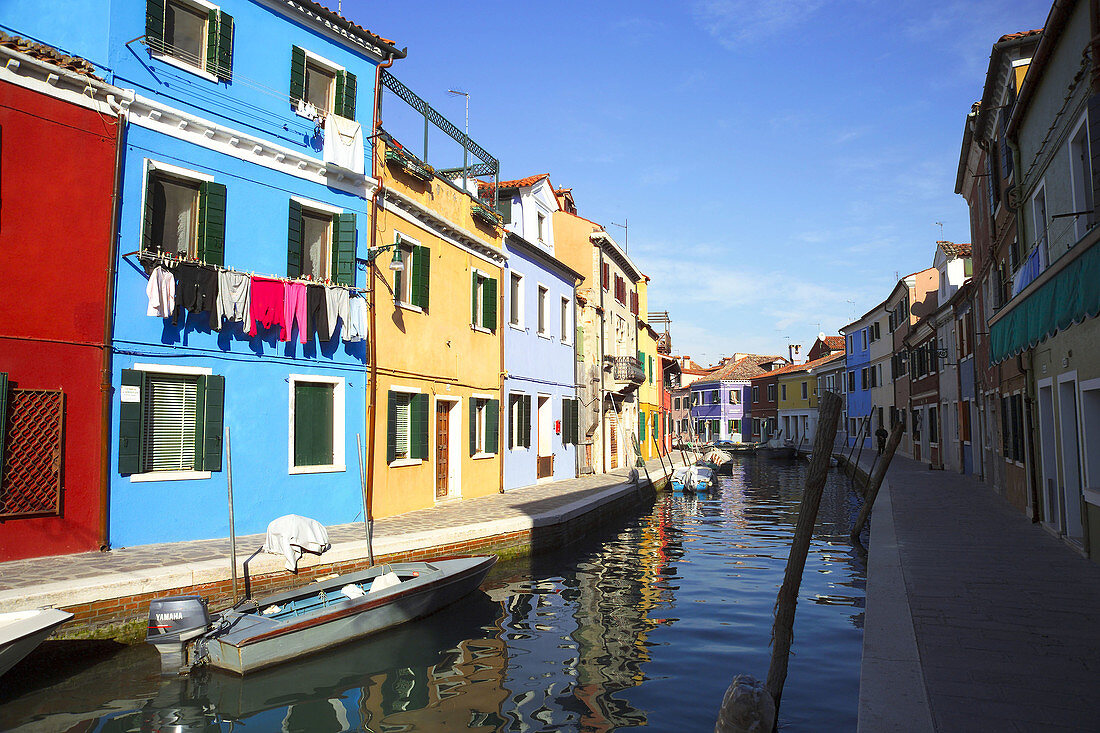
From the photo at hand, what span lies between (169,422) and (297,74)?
21.1 feet

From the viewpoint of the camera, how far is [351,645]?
8.59 meters

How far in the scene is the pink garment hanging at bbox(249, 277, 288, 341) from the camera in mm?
12016

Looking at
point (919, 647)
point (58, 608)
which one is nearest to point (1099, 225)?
point (919, 647)

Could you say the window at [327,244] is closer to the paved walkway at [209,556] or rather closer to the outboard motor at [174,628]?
the paved walkway at [209,556]

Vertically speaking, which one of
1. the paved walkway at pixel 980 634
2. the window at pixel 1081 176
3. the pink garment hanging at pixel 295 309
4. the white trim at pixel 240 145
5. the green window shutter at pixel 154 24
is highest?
the green window shutter at pixel 154 24

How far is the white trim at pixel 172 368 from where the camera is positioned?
10711mm

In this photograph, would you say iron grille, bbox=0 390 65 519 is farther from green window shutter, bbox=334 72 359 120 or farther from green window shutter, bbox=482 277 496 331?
green window shutter, bbox=482 277 496 331

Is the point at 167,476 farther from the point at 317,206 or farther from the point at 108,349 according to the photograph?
the point at 317,206

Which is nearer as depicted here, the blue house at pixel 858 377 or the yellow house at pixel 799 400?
the blue house at pixel 858 377

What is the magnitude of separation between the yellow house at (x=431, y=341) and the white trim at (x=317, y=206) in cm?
95

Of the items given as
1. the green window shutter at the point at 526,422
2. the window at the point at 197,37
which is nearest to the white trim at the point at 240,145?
the window at the point at 197,37

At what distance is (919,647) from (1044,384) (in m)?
8.05

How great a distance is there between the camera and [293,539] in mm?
9094

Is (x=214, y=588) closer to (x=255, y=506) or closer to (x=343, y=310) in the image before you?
(x=255, y=506)
